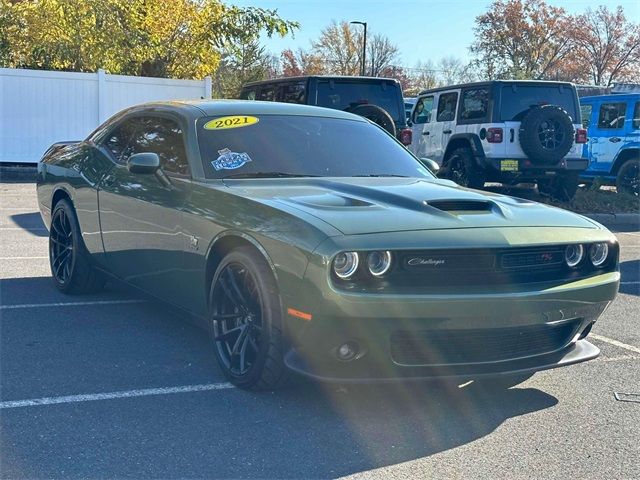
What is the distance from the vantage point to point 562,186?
12562 mm

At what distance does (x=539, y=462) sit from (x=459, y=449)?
347 millimetres

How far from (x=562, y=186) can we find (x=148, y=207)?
9143 mm

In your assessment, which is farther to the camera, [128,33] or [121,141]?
[128,33]

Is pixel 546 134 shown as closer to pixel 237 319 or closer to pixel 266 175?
pixel 266 175

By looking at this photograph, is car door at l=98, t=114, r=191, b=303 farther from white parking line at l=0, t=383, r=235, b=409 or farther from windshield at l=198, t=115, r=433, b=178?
white parking line at l=0, t=383, r=235, b=409

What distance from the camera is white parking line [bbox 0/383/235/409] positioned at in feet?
12.6

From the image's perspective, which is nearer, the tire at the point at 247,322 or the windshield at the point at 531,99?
the tire at the point at 247,322

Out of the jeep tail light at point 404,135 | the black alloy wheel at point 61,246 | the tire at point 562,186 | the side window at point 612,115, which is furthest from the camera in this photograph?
the side window at point 612,115

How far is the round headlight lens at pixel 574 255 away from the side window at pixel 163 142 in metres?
2.27

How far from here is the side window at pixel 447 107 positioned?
42.5 ft

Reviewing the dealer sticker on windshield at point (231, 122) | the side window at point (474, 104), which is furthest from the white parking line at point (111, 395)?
the side window at point (474, 104)

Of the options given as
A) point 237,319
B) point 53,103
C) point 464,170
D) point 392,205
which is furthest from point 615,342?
point 53,103

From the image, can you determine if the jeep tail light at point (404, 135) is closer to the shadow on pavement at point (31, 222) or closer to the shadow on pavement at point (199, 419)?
the shadow on pavement at point (31, 222)

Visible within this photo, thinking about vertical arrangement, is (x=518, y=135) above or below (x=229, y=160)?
above
